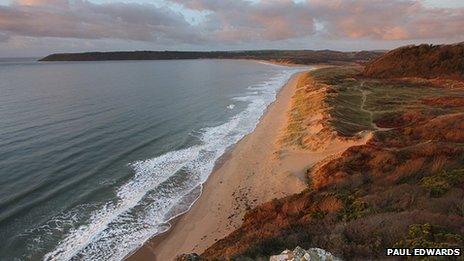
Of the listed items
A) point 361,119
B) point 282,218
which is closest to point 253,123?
point 361,119

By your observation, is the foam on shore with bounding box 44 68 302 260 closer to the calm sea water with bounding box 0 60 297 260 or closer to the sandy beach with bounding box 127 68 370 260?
the calm sea water with bounding box 0 60 297 260

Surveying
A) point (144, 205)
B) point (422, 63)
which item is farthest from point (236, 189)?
A: point (422, 63)

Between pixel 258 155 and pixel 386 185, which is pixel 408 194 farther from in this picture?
pixel 258 155

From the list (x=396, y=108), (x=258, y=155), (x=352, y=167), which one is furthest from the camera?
(x=396, y=108)

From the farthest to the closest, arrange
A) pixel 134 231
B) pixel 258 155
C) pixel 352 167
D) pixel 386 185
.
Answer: pixel 258 155 < pixel 352 167 < pixel 134 231 < pixel 386 185

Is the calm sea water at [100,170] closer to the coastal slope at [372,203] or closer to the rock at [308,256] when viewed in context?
the coastal slope at [372,203]

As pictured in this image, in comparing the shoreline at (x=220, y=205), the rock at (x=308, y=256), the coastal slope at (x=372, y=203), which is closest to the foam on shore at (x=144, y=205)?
the shoreline at (x=220, y=205)

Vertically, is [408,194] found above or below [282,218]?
above

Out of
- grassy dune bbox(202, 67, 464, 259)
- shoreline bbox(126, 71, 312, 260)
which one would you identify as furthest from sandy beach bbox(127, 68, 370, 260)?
grassy dune bbox(202, 67, 464, 259)
